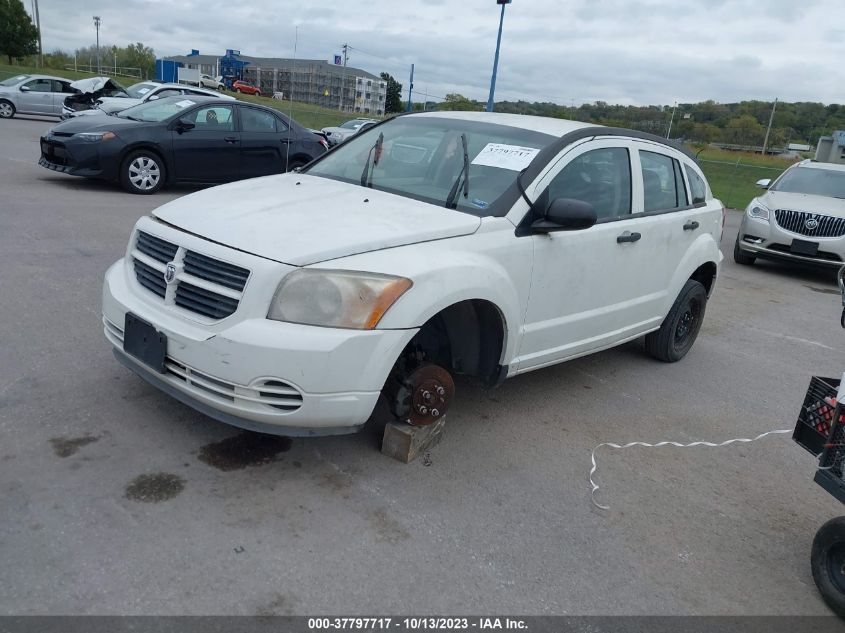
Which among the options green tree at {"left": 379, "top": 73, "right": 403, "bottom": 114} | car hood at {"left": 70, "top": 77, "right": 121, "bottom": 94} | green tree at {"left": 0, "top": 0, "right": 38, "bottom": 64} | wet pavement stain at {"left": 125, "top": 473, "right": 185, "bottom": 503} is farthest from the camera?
green tree at {"left": 379, "top": 73, "right": 403, "bottom": 114}

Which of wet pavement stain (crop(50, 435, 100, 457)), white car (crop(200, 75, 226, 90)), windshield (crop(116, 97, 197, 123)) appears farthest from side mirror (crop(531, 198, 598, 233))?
white car (crop(200, 75, 226, 90))

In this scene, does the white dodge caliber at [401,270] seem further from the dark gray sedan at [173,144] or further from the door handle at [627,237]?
the dark gray sedan at [173,144]

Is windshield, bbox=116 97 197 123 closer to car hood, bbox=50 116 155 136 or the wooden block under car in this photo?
car hood, bbox=50 116 155 136

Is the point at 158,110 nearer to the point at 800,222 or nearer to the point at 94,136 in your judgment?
the point at 94,136

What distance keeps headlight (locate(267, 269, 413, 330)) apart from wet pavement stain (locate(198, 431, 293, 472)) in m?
0.85

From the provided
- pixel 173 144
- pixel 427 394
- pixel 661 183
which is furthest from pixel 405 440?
pixel 173 144

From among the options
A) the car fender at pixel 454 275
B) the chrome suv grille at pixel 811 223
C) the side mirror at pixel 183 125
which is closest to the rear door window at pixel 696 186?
the car fender at pixel 454 275

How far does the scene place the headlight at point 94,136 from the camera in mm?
10180

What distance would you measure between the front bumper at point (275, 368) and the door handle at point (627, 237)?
196cm

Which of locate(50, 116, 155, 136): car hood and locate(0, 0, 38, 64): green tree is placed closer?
locate(50, 116, 155, 136): car hood

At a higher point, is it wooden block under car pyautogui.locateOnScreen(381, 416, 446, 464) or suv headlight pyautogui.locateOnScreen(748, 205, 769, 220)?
suv headlight pyautogui.locateOnScreen(748, 205, 769, 220)

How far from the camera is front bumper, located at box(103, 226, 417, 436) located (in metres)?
3.10

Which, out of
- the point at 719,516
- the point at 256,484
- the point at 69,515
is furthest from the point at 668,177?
the point at 69,515

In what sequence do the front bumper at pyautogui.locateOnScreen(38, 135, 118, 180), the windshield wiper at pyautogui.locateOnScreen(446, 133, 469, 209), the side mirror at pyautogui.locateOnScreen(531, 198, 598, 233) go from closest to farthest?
the side mirror at pyautogui.locateOnScreen(531, 198, 598, 233) < the windshield wiper at pyautogui.locateOnScreen(446, 133, 469, 209) < the front bumper at pyautogui.locateOnScreen(38, 135, 118, 180)
